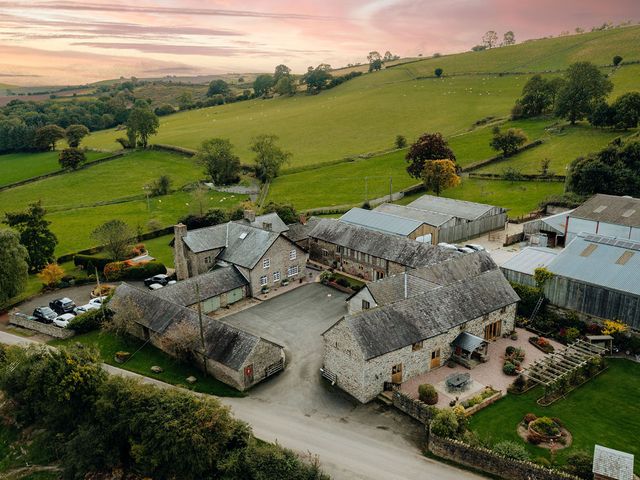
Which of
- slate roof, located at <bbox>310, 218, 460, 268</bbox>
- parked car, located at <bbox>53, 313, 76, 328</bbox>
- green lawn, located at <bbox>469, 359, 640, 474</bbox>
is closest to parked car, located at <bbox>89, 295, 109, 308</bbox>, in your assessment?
parked car, located at <bbox>53, 313, 76, 328</bbox>

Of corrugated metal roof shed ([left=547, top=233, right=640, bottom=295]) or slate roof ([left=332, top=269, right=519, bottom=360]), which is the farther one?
corrugated metal roof shed ([left=547, top=233, right=640, bottom=295])

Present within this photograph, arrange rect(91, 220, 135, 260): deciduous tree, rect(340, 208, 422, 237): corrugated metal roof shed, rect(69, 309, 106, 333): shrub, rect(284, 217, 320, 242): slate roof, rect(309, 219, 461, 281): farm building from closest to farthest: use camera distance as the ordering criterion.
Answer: rect(69, 309, 106, 333): shrub, rect(309, 219, 461, 281): farm building, rect(340, 208, 422, 237): corrugated metal roof shed, rect(91, 220, 135, 260): deciduous tree, rect(284, 217, 320, 242): slate roof

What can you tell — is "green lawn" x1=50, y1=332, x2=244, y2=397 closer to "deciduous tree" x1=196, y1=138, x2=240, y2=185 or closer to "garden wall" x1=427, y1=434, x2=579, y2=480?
"garden wall" x1=427, y1=434, x2=579, y2=480

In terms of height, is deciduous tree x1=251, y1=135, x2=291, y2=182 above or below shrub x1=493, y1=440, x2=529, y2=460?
above

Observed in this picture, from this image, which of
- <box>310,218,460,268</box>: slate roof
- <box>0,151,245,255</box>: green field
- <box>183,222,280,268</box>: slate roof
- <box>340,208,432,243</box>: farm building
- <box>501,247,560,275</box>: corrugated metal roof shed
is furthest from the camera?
<box>0,151,245,255</box>: green field

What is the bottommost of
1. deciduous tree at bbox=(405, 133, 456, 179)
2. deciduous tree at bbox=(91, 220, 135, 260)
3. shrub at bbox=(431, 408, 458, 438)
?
shrub at bbox=(431, 408, 458, 438)

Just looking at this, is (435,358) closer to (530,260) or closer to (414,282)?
(414,282)
